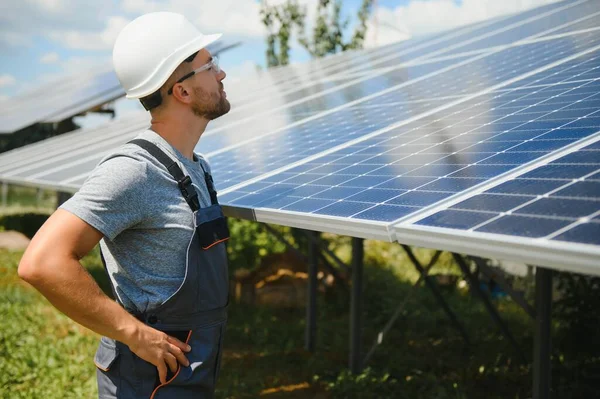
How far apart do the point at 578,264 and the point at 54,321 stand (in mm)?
8568

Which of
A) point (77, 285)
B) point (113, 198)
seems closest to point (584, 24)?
point (113, 198)

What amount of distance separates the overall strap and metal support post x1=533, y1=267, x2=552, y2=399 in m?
3.21

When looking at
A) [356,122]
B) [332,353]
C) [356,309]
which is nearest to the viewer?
[356,122]

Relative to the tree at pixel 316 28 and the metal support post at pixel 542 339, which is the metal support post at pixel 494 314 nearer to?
the metal support post at pixel 542 339

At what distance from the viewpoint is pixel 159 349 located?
9.36 ft

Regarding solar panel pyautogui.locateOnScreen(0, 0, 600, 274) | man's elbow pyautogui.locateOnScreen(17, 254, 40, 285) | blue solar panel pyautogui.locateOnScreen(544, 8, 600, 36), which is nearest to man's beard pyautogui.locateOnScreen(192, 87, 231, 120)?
solar panel pyautogui.locateOnScreen(0, 0, 600, 274)

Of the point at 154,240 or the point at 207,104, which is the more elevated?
the point at 207,104

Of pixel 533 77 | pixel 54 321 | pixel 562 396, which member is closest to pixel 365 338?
pixel 562 396

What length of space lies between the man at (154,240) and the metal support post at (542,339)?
2.82m

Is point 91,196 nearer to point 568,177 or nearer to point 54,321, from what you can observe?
point 568,177

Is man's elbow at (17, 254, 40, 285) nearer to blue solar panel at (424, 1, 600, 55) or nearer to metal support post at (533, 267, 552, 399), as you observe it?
metal support post at (533, 267, 552, 399)

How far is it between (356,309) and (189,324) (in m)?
4.86

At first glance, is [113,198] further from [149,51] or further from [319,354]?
[319,354]

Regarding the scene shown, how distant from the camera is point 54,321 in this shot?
30.8 ft
